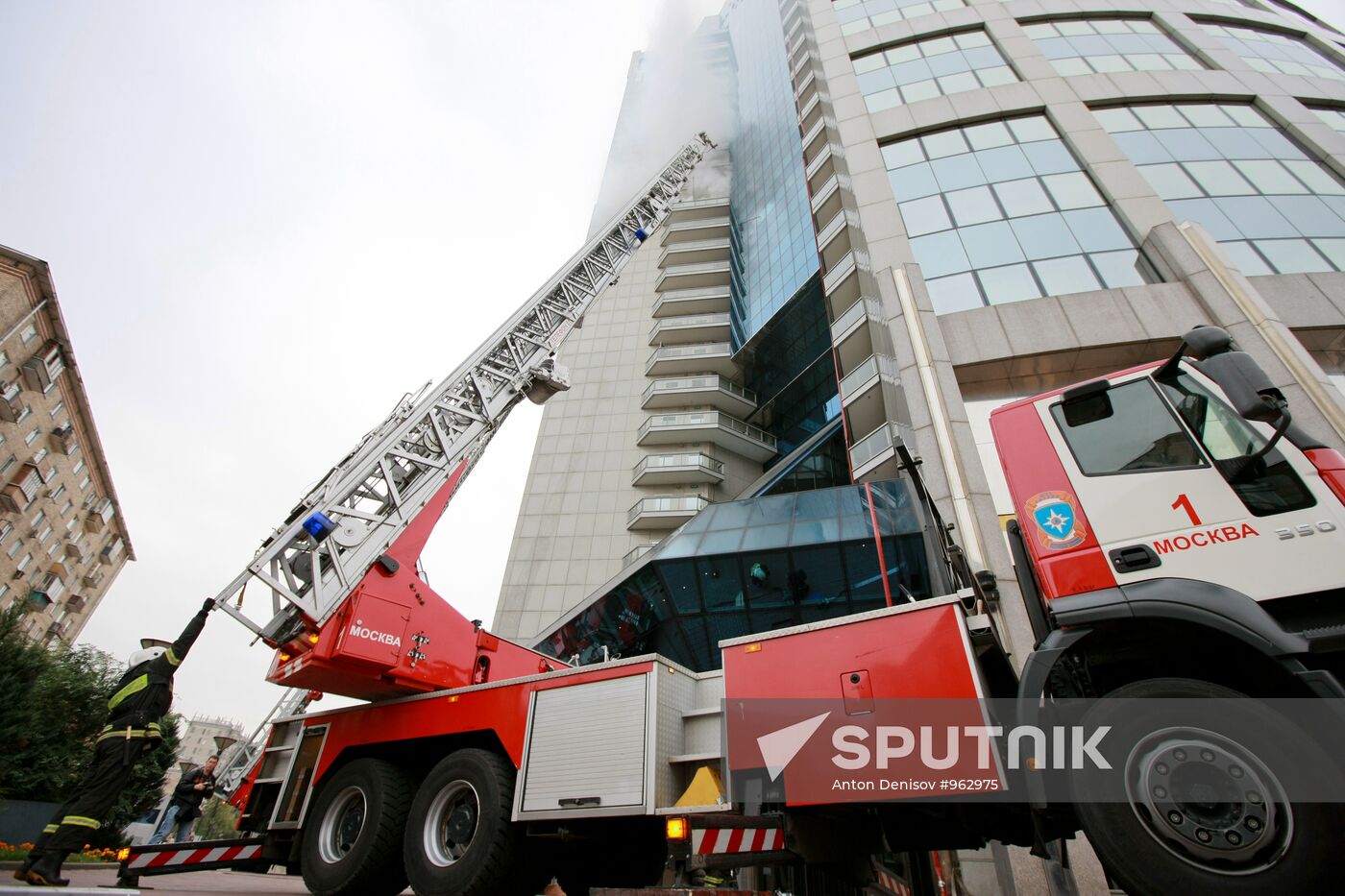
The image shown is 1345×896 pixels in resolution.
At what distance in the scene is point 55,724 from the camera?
16.7 metres

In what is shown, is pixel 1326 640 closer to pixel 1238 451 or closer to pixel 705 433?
pixel 1238 451

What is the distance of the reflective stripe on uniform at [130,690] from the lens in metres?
5.14

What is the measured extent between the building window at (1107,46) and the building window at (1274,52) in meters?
2.08

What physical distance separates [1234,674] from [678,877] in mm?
3449

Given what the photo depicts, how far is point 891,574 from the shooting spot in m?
12.7

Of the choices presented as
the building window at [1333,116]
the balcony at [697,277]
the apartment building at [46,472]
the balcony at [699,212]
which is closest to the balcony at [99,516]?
the apartment building at [46,472]

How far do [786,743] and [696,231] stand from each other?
38534 millimetres

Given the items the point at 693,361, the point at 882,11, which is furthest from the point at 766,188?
the point at 882,11

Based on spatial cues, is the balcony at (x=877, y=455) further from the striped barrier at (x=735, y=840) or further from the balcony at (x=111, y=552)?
the balcony at (x=111, y=552)

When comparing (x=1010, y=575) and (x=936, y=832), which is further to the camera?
(x=1010, y=575)

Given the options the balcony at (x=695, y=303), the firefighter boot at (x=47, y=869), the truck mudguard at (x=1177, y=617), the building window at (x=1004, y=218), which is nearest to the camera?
the truck mudguard at (x=1177, y=617)

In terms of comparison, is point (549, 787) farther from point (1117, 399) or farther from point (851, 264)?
point (851, 264)

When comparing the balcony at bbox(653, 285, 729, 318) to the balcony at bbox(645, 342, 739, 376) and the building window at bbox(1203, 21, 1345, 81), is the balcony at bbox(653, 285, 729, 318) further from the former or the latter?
the building window at bbox(1203, 21, 1345, 81)

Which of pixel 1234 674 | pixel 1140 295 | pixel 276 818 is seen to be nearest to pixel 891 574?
pixel 1140 295
